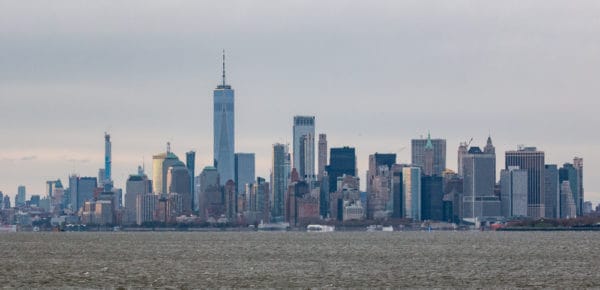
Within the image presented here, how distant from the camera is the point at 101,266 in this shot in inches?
6826

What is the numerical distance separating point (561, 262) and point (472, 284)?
182 ft

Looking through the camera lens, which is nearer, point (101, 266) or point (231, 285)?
point (231, 285)

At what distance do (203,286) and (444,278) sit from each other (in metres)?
26.5

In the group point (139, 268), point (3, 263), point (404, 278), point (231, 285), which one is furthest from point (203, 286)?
point (3, 263)

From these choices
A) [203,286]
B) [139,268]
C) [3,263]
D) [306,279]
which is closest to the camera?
[203,286]

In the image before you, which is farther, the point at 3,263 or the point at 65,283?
the point at 3,263

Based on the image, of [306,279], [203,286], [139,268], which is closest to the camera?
[203,286]

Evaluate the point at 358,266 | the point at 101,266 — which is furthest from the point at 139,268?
the point at 358,266

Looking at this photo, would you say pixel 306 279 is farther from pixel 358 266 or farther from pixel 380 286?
pixel 358 266

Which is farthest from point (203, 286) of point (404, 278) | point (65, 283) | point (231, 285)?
point (404, 278)

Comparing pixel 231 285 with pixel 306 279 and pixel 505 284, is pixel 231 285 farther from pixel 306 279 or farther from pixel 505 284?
pixel 505 284

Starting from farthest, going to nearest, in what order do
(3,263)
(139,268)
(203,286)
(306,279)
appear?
(3,263), (139,268), (306,279), (203,286)

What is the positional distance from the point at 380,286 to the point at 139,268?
42.6 meters

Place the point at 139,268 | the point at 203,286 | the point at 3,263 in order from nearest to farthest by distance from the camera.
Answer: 1. the point at 203,286
2. the point at 139,268
3. the point at 3,263
